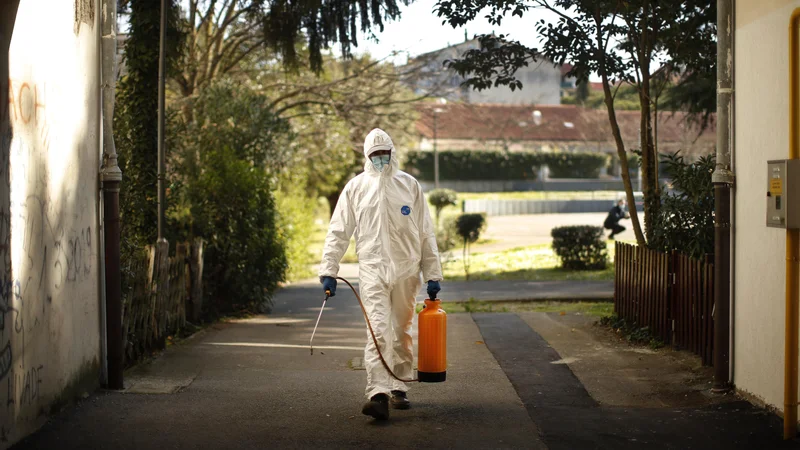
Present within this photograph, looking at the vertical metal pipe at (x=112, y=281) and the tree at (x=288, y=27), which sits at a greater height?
the tree at (x=288, y=27)

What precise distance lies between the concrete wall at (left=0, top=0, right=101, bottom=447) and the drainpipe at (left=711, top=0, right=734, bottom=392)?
4.51 metres

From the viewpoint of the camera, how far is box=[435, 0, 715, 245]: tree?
10602mm

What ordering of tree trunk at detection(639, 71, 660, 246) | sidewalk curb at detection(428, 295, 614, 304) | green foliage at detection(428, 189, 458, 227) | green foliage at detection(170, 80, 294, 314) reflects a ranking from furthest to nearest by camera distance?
green foliage at detection(428, 189, 458, 227) < sidewalk curb at detection(428, 295, 614, 304) < green foliage at detection(170, 80, 294, 314) < tree trunk at detection(639, 71, 660, 246)

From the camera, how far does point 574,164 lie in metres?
63.6

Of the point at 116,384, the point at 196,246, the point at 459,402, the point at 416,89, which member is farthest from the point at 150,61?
the point at 416,89

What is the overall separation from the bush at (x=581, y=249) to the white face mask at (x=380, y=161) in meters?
15.2

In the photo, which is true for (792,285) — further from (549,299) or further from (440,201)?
(440,201)

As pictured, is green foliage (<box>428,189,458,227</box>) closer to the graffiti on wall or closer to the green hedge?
the graffiti on wall

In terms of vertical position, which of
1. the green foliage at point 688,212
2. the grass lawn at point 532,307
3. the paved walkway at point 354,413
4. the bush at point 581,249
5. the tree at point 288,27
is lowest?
the grass lawn at point 532,307

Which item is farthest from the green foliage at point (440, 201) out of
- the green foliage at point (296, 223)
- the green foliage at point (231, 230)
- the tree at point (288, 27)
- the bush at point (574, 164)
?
the bush at point (574, 164)

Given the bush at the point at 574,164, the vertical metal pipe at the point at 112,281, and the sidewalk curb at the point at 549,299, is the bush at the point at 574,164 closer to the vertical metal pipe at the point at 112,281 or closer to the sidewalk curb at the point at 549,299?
the sidewalk curb at the point at 549,299

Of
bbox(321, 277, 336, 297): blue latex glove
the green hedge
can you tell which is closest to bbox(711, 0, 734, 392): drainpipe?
bbox(321, 277, 336, 297): blue latex glove

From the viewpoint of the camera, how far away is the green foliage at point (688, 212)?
8.96 m

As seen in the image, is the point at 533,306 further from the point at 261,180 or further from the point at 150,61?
the point at 150,61
